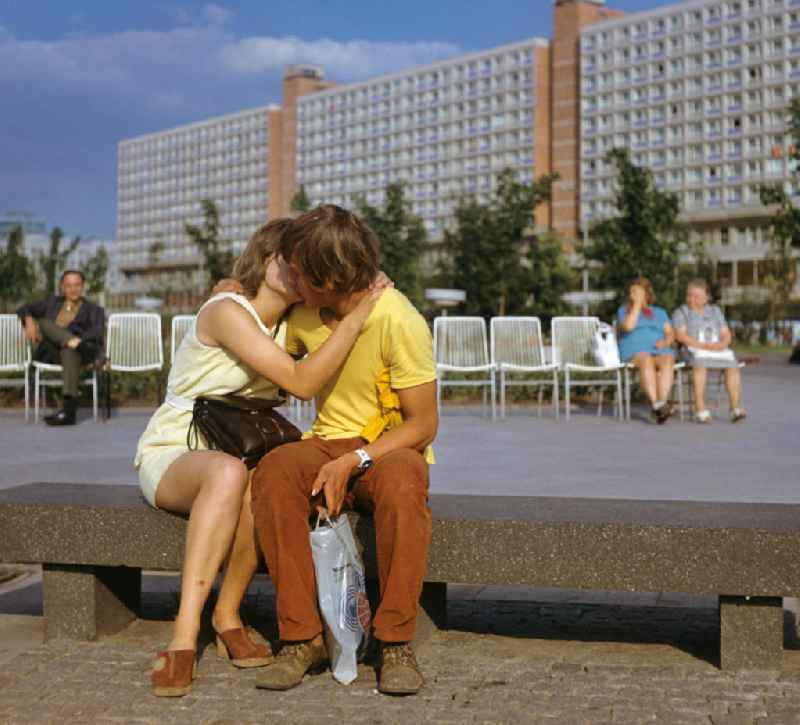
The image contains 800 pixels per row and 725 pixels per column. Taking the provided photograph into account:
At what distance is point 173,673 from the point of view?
3.40 meters

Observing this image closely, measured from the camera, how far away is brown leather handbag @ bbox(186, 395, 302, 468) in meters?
3.71

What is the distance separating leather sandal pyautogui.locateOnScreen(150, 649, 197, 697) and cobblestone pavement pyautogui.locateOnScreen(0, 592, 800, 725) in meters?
0.03

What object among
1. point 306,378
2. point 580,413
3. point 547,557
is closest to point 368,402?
point 306,378

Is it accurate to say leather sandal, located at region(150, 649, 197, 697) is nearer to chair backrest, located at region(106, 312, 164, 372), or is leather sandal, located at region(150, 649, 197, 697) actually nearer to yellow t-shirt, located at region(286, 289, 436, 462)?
yellow t-shirt, located at region(286, 289, 436, 462)

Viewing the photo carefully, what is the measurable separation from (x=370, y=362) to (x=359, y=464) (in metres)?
0.33

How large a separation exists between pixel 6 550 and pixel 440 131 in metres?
119

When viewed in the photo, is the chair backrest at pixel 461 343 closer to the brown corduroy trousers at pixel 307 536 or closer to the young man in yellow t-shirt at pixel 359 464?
the young man in yellow t-shirt at pixel 359 464

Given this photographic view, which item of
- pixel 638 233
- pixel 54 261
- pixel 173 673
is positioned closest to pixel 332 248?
pixel 173 673

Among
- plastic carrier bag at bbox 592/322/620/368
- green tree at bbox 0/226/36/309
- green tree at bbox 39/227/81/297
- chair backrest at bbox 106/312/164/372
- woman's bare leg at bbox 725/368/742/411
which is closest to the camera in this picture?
woman's bare leg at bbox 725/368/742/411

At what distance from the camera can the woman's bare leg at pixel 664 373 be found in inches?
473

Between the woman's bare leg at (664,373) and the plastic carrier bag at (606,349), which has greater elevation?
the plastic carrier bag at (606,349)

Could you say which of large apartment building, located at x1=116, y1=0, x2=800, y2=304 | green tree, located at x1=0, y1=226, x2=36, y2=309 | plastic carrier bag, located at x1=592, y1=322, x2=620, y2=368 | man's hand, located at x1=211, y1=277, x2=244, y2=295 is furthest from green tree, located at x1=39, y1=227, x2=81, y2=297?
large apartment building, located at x1=116, y1=0, x2=800, y2=304

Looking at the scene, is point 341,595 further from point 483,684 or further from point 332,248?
point 332,248

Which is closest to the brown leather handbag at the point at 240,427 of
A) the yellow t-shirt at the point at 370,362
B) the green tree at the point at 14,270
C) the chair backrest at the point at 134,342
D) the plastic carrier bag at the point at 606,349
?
the yellow t-shirt at the point at 370,362
